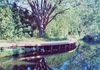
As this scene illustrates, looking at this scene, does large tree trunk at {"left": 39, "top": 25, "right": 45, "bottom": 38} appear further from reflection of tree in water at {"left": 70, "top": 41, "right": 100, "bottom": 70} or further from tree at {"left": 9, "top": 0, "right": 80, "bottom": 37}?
reflection of tree in water at {"left": 70, "top": 41, "right": 100, "bottom": 70}

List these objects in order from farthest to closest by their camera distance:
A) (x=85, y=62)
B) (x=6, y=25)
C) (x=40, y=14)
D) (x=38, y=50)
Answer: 1. (x=40, y=14)
2. (x=6, y=25)
3. (x=38, y=50)
4. (x=85, y=62)

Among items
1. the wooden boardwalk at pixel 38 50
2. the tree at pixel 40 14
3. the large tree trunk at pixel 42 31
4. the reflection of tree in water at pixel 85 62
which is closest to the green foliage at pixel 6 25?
the wooden boardwalk at pixel 38 50

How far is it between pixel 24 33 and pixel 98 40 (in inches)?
1100

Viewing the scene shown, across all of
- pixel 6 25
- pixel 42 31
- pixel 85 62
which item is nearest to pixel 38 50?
pixel 6 25

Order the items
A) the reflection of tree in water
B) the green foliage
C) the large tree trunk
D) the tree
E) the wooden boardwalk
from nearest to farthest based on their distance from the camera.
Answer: the reflection of tree in water
the wooden boardwalk
the green foliage
the tree
the large tree trunk

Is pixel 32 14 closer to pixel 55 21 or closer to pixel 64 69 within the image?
pixel 55 21

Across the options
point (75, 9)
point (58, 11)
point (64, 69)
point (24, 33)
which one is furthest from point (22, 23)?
point (64, 69)

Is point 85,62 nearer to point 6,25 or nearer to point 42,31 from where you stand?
point 6,25

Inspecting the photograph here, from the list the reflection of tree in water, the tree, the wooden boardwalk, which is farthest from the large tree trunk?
the reflection of tree in water

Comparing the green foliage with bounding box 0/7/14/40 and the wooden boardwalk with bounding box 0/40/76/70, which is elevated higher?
the green foliage with bounding box 0/7/14/40

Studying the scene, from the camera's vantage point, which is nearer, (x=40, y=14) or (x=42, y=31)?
(x=40, y=14)

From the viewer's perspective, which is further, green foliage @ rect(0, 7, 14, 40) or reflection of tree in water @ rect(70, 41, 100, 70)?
green foliage @ rect(0, 7, 14, 40)

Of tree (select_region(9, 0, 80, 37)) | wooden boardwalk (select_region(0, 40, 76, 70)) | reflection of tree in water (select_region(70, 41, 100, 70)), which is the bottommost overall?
reflection of tree in water (select_region(70, 41, 100, 70))

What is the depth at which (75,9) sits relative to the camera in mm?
42219
